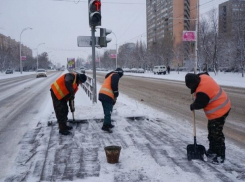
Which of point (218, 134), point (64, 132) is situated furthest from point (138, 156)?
point (64, 132)

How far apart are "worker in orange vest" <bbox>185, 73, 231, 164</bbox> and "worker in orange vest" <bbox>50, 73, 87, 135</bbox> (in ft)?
9.65

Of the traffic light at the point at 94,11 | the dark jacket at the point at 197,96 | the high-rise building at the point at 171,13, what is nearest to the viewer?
the dark jacket at the point at 197,96

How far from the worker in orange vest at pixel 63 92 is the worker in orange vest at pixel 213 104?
294 centimetres

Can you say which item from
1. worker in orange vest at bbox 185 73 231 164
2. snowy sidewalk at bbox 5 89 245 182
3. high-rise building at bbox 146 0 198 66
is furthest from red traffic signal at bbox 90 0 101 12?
high-rise building at bbox 146 0 198 66

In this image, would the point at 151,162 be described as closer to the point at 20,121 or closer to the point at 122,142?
the point at 122,142

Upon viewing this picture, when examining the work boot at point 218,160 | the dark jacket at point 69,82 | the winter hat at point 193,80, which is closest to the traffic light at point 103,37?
the dark jacket at point 69,82

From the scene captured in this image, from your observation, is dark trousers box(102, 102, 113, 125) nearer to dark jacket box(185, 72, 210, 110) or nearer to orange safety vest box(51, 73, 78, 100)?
orange safety vest box(51, 73, 78, 100)

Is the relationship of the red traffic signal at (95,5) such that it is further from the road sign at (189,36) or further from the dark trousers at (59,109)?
the road sign at (189,36)

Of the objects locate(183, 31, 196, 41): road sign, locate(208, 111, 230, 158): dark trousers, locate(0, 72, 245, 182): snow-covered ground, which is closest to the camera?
locate(0, 72, 245, 182): snow-covered ground

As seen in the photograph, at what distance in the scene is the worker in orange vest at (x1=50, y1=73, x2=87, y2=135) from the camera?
6198 millimetres

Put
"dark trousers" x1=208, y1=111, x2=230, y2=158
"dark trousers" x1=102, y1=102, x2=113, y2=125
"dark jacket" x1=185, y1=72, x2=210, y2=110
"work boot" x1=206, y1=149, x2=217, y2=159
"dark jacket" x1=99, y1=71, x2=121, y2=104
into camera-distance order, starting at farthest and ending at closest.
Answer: "dark trousers" x1=102, y1=102, x2=113, y2=125, "dark jacket" x1=99, y1=71, x2=121, y2=104, "work boot" x1=206, y1=149, x2=217, y2=159, "dark trousers" x1=208, y1=111, x2=230, y2=158, "dark jacket" x1=185, y1=72, x2=210, y2=110

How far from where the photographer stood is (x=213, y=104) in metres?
4.44

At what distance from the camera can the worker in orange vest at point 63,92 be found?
6198 millimetres

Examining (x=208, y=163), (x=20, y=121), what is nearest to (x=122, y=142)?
(x=208, y=163)
